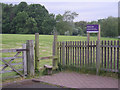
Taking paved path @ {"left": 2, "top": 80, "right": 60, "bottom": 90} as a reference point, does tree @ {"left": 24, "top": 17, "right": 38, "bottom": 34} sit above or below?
above

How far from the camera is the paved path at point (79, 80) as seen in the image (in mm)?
5852

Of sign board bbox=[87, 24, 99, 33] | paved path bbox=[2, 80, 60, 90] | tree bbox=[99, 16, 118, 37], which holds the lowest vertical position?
paved path bbox=[2, 80, 60, 90]

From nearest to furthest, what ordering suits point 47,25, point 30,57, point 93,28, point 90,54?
point 30,57 < point 90,54 < point 93,28 < point 47,25

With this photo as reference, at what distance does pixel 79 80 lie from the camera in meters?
6.51

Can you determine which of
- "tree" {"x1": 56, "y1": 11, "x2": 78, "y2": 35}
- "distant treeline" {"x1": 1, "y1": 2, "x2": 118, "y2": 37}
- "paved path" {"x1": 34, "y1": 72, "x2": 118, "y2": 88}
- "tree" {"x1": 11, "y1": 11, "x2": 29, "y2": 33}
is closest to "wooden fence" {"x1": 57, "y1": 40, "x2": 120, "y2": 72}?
"paved path" {"x1": 34, "y1": 72, "x2": 118, "y2": 88}

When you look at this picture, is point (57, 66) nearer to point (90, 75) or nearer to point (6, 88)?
point (90, 75)

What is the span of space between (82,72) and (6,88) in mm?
3476

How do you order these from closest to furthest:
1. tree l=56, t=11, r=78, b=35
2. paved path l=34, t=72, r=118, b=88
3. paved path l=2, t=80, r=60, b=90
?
1. paved path l=2, t=80, r=60, b=90
2. paved path l=34, t=72, r=118, b=88
3. tree l=56, t=11, r=78, b=35

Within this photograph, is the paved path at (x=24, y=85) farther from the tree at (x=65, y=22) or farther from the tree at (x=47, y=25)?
the tree at (x=65, y=22)

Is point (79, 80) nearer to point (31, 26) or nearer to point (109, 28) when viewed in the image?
point (109, 28)

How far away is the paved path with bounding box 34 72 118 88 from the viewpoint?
585 cm

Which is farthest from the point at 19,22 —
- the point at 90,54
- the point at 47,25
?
the point at 90,54

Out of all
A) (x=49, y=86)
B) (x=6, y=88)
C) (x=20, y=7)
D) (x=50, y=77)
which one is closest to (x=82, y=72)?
(x=50, y=77)

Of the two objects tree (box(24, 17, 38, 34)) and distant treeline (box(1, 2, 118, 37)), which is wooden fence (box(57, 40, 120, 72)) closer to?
distant treeline (box(1, 2, 118, 37))
